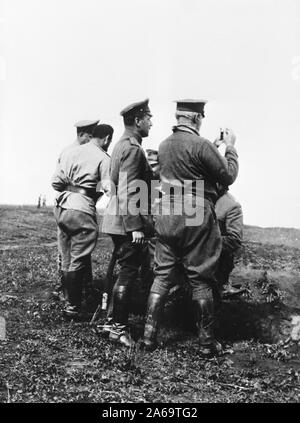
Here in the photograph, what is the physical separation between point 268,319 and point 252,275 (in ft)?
3.45

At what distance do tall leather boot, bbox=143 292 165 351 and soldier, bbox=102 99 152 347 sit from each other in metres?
0.31

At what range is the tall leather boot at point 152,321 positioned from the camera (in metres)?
5.56

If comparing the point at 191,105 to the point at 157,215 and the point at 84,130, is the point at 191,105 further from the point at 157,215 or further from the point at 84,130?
the point at 84,130

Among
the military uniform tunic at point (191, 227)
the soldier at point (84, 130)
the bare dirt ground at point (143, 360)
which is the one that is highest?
the soldier at point (84, 130)

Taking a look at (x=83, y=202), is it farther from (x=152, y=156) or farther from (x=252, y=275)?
(x=252, y=275)

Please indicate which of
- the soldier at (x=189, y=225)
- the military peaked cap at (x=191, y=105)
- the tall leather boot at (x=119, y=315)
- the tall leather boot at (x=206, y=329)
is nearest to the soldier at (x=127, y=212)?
the tall leather boot at (x=119, y=315)

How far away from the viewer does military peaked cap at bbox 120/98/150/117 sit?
6.20 m

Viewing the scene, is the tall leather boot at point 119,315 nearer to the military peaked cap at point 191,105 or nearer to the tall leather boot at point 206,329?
the tall leather boot at point 206,329

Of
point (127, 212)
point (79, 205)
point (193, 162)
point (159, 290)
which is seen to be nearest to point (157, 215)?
point (127, 212)

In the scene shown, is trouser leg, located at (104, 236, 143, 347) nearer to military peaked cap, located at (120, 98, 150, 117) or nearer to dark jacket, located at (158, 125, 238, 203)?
dark jacket, located at (158, 125, 238, 203)

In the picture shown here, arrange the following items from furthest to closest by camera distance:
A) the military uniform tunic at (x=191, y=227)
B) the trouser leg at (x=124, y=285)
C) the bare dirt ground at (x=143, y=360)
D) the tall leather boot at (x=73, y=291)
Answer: the tall leather boot at (x=73, y=291)
the trouser leg at (x=124, y=285)
the military uniform tunic at (x=191, y=227)
the bare dirt ground at (x=143, y=360)

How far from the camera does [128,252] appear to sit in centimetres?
611

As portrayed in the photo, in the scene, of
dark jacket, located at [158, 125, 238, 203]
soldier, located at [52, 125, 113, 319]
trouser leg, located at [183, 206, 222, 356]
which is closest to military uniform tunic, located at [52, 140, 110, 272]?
soldier, located at [52, 125, 113, 319]
